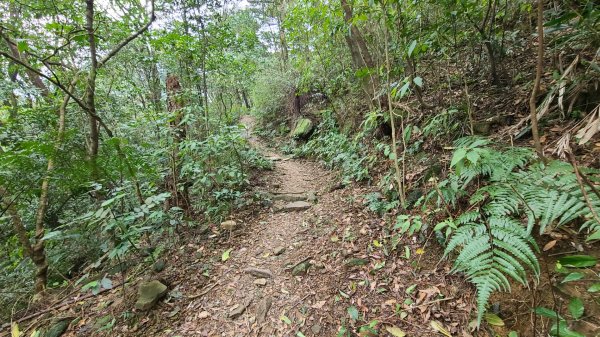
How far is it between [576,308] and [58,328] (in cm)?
502

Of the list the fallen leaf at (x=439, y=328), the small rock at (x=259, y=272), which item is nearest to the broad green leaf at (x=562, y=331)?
the fallen leaf at (x=439, y=328)

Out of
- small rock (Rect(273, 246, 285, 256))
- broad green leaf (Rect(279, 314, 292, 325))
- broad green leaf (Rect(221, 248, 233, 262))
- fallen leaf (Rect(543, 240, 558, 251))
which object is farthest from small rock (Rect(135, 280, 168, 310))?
fallen leaf (Rect(543, 240, 558, 251))

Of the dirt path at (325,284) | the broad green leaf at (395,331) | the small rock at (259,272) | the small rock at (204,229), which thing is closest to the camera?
the broad green leaf at (395,331)

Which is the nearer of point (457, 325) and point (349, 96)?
point (457, 325)

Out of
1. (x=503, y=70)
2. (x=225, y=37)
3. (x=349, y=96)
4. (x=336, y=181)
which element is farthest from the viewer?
(x=349, y=96)

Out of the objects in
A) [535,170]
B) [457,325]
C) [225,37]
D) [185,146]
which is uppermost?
[225,37]

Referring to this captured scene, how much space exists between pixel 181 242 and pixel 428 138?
4425 millimetres

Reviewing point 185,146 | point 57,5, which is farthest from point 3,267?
point 57,5

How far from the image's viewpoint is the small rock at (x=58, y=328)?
118 inches

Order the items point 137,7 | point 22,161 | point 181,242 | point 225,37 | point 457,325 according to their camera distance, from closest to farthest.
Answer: point 457,325, point 22,161, point 181,242, point 137,7, point 225,37

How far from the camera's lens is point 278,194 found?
5.81m

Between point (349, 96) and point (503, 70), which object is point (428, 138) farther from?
point (349, 96)

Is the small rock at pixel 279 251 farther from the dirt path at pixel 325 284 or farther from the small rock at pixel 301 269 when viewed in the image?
the small rock at pixel 301 269

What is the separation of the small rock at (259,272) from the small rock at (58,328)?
7.47ft
